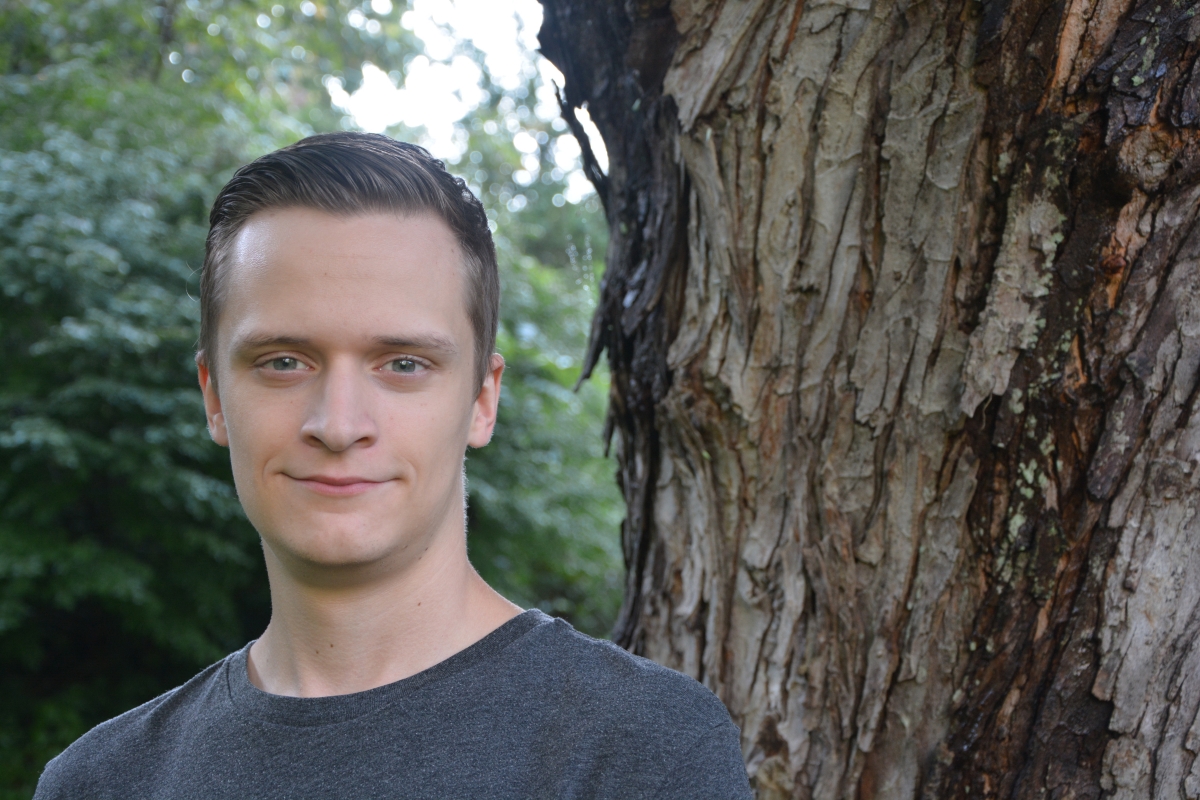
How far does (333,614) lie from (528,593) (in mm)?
4233

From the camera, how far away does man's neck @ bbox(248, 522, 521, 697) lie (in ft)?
4.46

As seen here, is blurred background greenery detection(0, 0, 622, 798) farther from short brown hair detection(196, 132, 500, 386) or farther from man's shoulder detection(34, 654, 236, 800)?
man's shoulder detection(34, 654, 236, 800)

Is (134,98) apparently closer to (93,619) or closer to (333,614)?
(93,619)

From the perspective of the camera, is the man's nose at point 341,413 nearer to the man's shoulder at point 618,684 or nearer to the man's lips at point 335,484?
the man's lips at point 335,484

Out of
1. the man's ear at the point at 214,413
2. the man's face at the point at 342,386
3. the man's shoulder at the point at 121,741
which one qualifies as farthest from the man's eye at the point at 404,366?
the man's shoulder at the point at 121,741

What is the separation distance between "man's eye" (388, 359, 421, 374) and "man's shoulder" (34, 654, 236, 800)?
2.17 ft

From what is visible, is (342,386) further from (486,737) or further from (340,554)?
(486,737)

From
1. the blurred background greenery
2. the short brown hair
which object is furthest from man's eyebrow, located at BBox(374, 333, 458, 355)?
the blurred background greenery

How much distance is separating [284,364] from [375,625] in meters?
0.43

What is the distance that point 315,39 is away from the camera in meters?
7.54

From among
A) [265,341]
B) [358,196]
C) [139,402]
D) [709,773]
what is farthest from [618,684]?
[139,402]

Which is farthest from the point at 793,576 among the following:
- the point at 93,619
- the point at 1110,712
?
the point at 93,619

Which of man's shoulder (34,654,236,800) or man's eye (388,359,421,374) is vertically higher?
man's eye (388,359,421,374)

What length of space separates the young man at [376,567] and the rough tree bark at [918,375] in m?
0.38
